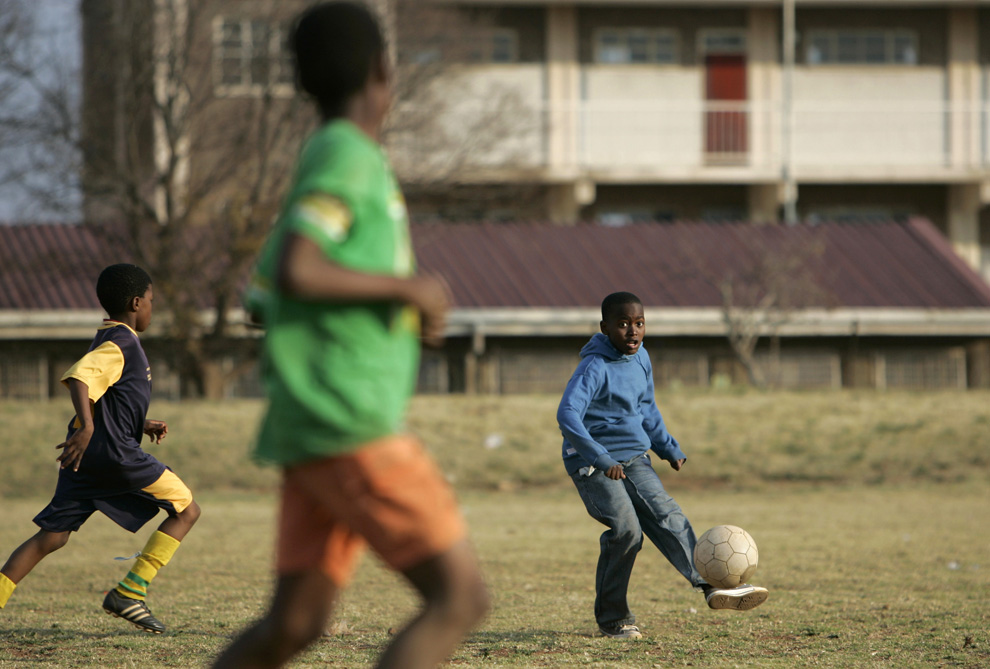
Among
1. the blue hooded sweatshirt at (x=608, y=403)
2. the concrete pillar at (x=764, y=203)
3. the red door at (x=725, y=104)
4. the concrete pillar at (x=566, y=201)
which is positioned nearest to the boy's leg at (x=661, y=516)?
the blue hooded sweatshirt at (x=608, y=403)

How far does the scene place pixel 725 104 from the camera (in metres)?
26.3

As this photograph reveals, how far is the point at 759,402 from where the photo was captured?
18562mm

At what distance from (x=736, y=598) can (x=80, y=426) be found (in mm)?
2901

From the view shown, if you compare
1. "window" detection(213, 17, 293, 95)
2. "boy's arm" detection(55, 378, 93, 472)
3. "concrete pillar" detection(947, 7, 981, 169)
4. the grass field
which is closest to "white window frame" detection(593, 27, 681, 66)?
"concrete pillar" detection(947, 7, 981, 169)

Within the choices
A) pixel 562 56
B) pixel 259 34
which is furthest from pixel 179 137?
pixel 562 56

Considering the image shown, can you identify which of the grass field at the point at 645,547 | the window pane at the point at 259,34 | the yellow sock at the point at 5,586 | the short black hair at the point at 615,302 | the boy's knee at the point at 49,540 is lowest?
the grass field at the point at 645,547

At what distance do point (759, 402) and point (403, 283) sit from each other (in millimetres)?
16255

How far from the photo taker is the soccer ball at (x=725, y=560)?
561 centimetres

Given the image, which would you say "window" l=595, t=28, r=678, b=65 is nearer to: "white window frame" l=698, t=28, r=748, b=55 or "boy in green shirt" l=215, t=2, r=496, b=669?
"white window frame" l=698, t=28, r=748, b=55

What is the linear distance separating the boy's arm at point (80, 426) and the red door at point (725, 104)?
2211cm

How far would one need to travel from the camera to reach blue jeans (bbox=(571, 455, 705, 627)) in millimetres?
5750

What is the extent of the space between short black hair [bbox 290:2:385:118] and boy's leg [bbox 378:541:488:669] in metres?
1.12

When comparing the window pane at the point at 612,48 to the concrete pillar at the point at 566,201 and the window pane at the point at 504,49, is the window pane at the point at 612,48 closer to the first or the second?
the window pane at the point at 504,49

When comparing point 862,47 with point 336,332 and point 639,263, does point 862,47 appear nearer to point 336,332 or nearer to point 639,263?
point 639,263
